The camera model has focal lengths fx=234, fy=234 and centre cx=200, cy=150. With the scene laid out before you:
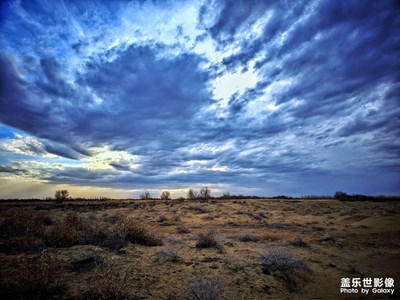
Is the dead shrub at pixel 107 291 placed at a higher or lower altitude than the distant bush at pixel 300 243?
higher

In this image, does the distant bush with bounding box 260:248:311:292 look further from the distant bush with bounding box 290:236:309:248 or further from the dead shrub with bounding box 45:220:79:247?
the dead shrub with bounding box 45:220:79:247

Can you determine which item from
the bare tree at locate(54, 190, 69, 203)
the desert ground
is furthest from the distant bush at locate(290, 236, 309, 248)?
the bare tree at locate(54, 190, 69, 203)

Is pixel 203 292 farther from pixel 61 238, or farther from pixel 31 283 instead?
pixel 61 238

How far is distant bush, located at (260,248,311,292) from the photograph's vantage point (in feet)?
20.0

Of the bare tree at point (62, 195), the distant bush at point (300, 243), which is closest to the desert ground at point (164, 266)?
the distant bush at point (300, 243)

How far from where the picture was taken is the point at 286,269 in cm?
662

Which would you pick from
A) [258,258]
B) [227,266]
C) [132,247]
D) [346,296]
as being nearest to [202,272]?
[227,266]

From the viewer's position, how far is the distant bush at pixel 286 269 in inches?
240

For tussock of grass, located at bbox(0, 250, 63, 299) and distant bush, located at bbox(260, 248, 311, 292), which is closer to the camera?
tussock of grass, located at bbox(0, 250, 63, 299)

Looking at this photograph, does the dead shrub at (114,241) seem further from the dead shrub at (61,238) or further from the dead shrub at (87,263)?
the dead shrub at (87,263)

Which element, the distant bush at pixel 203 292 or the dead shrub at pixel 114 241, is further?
the dead shrub at pixel 114 241

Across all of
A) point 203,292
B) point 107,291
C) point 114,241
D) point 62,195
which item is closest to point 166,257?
point 114,241

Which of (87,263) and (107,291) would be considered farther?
(87,263)

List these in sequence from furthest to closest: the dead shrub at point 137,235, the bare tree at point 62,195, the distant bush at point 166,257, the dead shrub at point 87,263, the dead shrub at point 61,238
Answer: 1. the bare tree at point 62,195
2. the dead shrub at point 137,235
3. the dead shrub at point 61,238
4. the distant bush at point 166,257
5. the dead shrub at point 87,263
